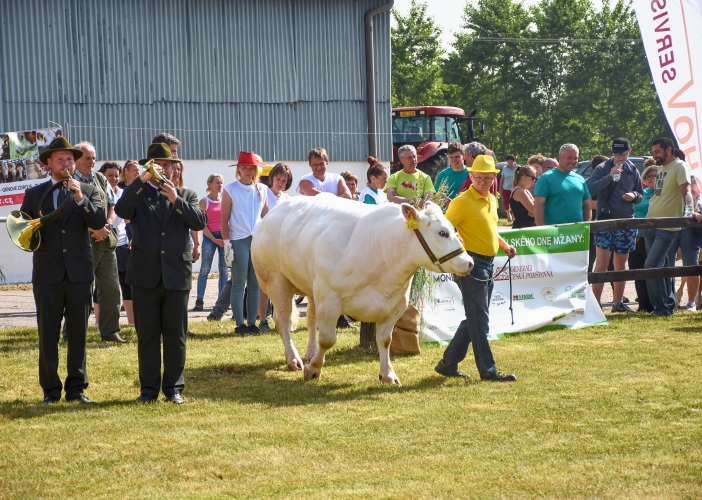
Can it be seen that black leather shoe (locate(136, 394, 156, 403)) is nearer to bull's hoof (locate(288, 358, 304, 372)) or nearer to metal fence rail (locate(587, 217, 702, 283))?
bull's hoof (locate(288, 358, 304, 372))

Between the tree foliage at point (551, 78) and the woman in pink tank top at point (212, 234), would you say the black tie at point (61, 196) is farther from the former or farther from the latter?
the tree foliage at point (551, 78)

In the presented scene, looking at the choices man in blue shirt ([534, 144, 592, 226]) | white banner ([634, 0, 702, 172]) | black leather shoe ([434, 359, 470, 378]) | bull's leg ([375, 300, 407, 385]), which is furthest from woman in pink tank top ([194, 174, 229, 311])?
white banner ([634, 0, 702, 172])

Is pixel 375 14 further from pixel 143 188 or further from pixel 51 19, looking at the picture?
pixel 143 188

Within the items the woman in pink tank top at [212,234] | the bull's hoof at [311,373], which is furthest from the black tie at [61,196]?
the woman in pink tank top at [212,234]

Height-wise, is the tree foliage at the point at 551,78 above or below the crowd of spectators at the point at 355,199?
above

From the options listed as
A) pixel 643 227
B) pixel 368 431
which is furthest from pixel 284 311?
pixel 643 227

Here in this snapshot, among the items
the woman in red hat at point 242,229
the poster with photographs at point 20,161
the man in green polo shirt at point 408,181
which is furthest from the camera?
the poster with photographs at point 20,161

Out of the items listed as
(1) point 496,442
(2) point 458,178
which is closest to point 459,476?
(1) point 496,442

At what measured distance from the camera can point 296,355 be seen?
9.57 metres

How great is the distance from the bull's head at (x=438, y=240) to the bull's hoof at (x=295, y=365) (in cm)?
196

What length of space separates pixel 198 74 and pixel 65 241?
15997mm

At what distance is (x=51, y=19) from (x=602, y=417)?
18.2m

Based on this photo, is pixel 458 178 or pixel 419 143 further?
pixel 419 143

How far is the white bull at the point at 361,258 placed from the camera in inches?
325
